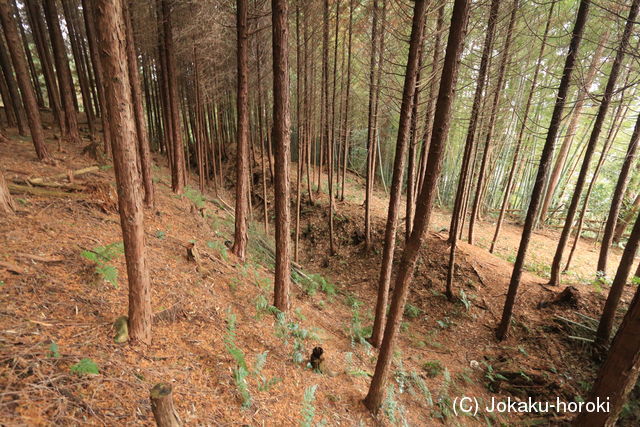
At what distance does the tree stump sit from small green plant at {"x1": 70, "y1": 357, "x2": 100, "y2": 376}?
3.38 feet

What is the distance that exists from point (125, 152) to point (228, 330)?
322 centimetres

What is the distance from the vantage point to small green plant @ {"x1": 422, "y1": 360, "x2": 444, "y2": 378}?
6.14 m

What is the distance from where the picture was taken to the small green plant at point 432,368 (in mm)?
6137

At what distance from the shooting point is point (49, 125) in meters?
12.7

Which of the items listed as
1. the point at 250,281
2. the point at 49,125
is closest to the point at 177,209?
the point at 250,281

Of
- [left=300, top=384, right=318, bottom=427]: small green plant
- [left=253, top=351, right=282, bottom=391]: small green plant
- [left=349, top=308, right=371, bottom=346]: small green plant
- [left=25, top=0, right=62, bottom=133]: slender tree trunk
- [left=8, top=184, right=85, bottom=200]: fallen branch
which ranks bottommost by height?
[left=349, top=308, right=371, bottom=346]: small green plant

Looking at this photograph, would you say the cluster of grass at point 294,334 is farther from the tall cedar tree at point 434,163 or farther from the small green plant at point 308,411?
the tall cedar tree at point 434,163

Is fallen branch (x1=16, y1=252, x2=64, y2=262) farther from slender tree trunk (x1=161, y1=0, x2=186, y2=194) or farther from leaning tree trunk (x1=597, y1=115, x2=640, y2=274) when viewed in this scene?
leaning tree trunk (x1=597, y1=115, x2=640, y2=274)

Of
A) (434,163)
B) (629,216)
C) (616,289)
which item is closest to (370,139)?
(434,163)

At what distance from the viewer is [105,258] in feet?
13.4

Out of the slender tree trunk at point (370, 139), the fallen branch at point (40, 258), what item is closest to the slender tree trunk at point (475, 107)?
the slender tree trunk at point (370, 139)

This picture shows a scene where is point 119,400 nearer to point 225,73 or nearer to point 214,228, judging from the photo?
point 214,228

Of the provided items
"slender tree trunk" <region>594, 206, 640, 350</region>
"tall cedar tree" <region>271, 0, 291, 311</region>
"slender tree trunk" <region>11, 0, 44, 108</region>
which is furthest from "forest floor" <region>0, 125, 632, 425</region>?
"slender tree trunk" <region>11, 0, 44, 108</region>

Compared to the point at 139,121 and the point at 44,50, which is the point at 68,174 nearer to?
the point at 139,121
